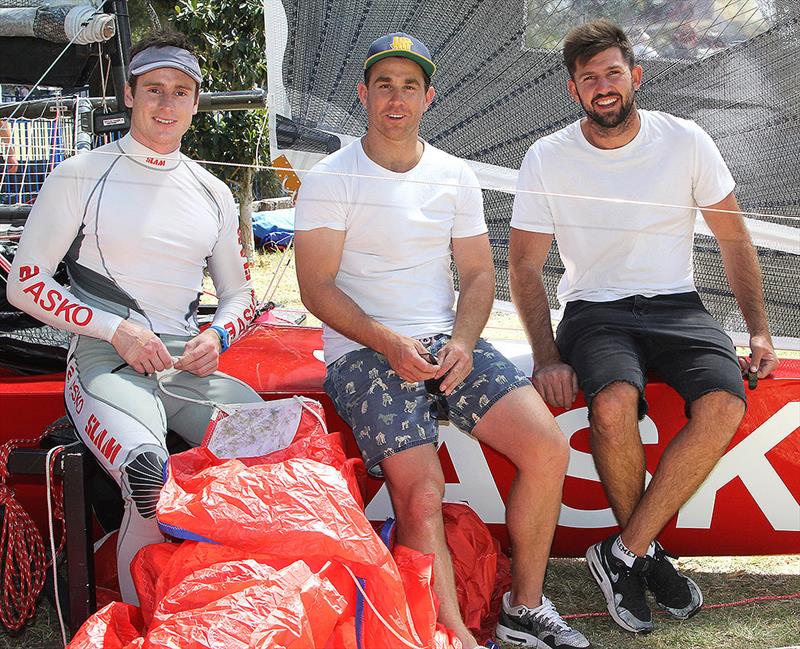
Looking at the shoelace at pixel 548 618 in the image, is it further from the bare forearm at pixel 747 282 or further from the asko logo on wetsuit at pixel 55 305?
the asko logo on wetsuit at pixel 55 305

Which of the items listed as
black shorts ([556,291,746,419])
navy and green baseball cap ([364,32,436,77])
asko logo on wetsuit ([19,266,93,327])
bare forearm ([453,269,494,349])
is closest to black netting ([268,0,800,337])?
navy and green baseball cap ([364,32,436,77])

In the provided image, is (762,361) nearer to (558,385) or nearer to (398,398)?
(558,385)

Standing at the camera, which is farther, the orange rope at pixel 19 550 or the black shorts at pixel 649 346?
the black shorts at pixel 649 346

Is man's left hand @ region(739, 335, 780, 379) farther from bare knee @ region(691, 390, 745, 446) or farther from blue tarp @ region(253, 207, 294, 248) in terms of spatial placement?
blue tarp @ region(253, 207, 294, 248)

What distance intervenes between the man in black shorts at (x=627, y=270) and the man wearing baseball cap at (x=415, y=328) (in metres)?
0.20

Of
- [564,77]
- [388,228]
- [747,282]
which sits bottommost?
[747,282]

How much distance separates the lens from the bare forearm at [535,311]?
7.84ft

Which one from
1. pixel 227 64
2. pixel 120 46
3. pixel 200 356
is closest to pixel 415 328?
pixel 200 356

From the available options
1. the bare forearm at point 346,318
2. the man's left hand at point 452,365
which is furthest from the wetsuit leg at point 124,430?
→ the man's left hand at point 452,365

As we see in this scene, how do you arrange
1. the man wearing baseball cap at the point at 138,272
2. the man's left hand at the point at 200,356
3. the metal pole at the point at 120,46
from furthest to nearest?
the metal pole at the point at 120,46 < the man's left hand at the point at 200,356 < the man wearing baseball cap at the point at 138,272

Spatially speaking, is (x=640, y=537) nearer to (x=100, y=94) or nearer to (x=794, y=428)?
(x=794, y=428)

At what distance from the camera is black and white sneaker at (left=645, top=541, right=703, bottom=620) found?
2271 millimetres

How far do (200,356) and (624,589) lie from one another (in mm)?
1159

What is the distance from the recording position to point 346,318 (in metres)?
2.15
